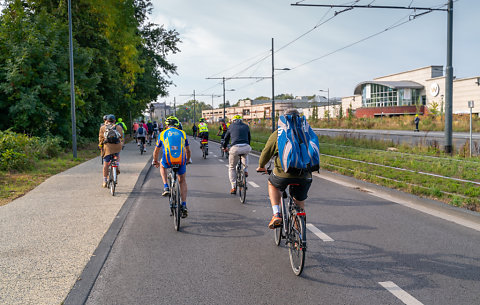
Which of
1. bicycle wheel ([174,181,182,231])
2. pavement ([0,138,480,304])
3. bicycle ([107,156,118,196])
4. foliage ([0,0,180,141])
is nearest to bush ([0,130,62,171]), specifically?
pavement ([0,138,480,304])

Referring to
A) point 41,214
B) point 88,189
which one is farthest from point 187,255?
point 88,189

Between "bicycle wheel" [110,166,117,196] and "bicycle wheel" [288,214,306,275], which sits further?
"bicycle wheel" [110,166,117,196]

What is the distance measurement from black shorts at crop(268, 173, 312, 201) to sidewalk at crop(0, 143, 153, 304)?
231 cm

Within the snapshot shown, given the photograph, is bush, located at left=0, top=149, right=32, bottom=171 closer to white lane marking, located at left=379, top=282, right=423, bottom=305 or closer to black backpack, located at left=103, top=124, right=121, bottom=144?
black backpack, located at left=103, top=124, right=121, bottom=144

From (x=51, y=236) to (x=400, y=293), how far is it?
14.8ft

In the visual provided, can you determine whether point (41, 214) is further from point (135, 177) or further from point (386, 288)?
point (386, 288)

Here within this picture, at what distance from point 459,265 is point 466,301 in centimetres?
105

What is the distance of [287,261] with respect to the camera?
482 centimetres

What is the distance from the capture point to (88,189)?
9.96 meters

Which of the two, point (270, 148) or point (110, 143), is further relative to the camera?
point (110, 143)

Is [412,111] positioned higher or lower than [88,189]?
higher

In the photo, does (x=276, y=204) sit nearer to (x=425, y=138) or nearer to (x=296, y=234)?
(x=296, y=234)

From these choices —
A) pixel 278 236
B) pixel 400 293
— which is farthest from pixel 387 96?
pixel 400 293

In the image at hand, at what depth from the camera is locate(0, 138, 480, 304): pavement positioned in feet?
13.1
